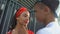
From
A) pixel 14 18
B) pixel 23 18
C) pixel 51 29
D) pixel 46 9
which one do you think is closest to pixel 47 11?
pixel 46 9

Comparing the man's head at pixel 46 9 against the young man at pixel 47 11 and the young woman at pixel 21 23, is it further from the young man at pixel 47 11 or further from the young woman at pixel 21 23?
the young woman at pixel 21 23

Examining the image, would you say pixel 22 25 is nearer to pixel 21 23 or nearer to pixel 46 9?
pixel 21 23

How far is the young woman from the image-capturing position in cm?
142

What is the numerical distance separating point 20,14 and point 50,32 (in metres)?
0.77

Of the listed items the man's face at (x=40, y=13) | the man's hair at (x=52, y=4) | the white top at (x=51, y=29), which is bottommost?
the white top at (x=51, y=29)

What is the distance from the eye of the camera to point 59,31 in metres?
0.75

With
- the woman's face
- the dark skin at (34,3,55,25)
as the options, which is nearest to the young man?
the dark skin at (34,3,55,25)

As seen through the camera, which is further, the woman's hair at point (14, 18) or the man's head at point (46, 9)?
the woman's hair at point (14, 18)

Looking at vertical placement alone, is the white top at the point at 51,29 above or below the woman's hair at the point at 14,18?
below

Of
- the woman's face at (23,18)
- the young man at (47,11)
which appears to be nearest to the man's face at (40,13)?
the young man at (47,11)

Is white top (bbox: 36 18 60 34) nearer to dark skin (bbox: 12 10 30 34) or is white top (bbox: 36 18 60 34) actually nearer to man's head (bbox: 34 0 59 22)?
man's head (bbox: 34 0 59 22)

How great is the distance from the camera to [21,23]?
1.43 metres

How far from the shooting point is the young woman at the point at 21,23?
142 centimetres

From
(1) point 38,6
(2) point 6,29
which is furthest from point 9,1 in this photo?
(1) point 38,6
